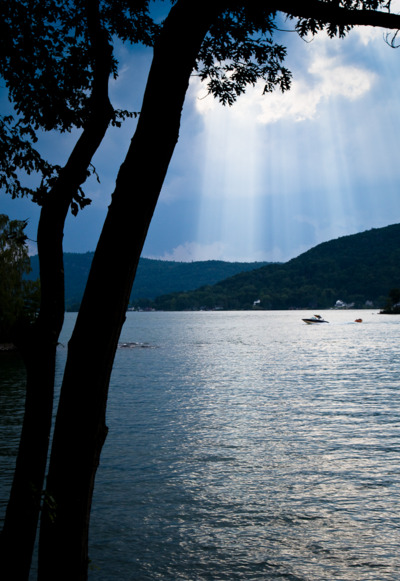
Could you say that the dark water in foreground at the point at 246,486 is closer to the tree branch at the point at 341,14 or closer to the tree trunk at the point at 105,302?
the tree trunk at the point at 105,302

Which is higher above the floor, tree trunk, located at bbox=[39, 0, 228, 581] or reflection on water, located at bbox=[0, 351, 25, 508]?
tree trunk, located at bbox=[39, 0, 228, 581]

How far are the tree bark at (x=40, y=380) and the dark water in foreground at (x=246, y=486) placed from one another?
14.4 feet

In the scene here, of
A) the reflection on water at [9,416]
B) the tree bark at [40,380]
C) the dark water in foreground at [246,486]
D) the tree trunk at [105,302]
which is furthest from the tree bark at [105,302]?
the reflection on water at [9,416]

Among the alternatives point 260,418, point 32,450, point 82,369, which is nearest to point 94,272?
point 82,369

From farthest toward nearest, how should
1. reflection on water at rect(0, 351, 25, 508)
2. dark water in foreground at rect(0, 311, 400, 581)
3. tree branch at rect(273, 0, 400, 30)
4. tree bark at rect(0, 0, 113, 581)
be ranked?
reflection on water at rect(0, 351, 25, 508), dark water in foreground at rect(0, 311, 400, 581), tree bark at rect(0, 0, 113, 581), tree branch at rect(273, 0, 400, 30)

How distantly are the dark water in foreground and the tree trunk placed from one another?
509 centimetres

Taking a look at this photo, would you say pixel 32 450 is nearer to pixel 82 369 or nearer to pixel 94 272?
pixel 82 369

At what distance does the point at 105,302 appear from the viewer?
15.5 ft

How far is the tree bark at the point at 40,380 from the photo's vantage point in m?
5.31

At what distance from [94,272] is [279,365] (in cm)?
4468

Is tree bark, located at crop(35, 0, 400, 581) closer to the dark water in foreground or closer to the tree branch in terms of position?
the tree branch

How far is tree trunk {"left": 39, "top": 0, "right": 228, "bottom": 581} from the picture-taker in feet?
15.5

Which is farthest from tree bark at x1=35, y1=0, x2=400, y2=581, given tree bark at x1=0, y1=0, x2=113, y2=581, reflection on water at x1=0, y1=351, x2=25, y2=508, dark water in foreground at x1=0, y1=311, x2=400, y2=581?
reflection on water at x1=0, y1=351, x2=25, y2=508

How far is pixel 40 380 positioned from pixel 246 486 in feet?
31.9
